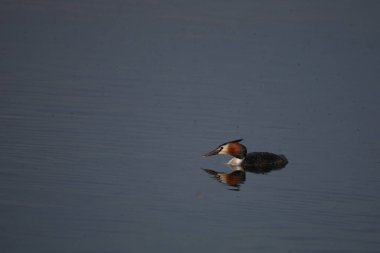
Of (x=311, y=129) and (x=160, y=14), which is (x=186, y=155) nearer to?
(x=311, y=129)

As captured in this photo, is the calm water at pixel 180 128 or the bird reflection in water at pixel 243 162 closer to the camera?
the calm water at pixel 180 128

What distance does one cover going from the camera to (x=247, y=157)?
16094 mm

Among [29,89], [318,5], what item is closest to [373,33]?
[318,5]

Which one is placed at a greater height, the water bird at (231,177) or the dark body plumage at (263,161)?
the dark body plumage at (263,161)

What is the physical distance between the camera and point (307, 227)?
12.4 metres

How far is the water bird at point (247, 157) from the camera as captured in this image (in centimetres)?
1570

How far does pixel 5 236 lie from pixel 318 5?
27.7 metres

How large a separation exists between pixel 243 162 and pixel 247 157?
0.43 feet

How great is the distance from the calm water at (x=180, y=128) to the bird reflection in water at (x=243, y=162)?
0.19 metres

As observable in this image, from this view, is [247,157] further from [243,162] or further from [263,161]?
[263,161]

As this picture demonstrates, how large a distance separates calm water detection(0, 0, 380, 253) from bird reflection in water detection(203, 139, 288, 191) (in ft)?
0.63

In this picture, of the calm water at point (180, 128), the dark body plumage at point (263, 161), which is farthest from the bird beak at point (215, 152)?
the dark body plumage at point (263, 161)

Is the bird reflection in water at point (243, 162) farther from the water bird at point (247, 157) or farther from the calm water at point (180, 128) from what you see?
the calm water at point (180, 128)

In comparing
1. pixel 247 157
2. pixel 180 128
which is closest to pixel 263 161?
pixel 247 157
